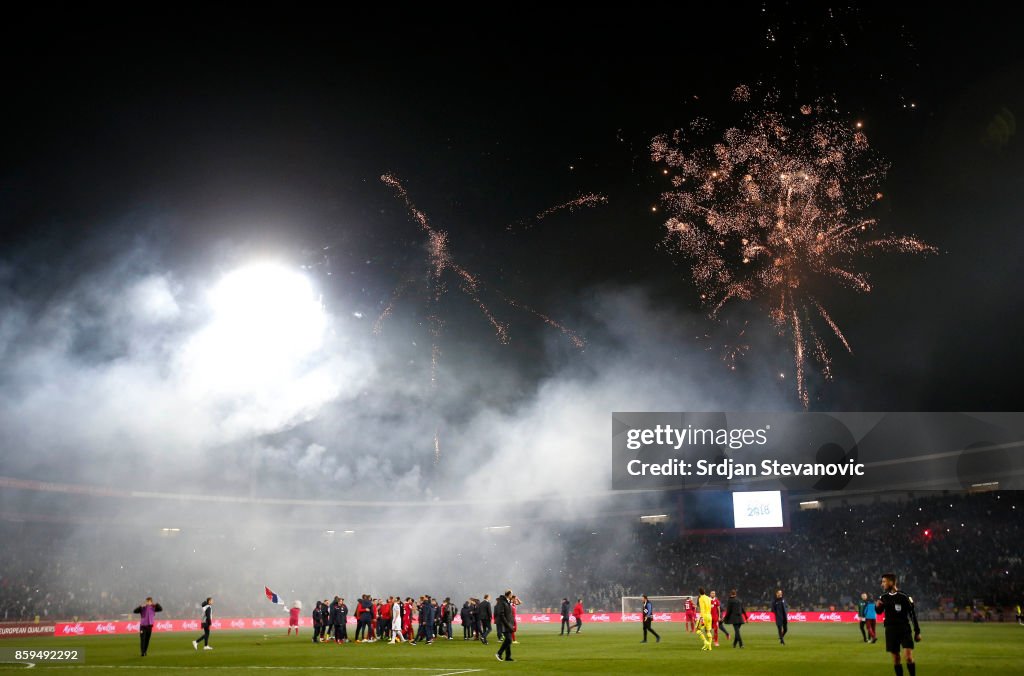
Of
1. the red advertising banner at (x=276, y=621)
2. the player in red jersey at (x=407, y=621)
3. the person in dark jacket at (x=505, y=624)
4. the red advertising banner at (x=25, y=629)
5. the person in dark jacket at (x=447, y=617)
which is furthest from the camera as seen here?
the red advertising banner at (x=276, y=621)

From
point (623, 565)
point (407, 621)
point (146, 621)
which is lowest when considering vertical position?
point (407, 621)

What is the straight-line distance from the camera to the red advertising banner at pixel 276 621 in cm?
4074

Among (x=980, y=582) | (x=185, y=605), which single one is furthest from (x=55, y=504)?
(x=980, y=582)

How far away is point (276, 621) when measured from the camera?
166ft

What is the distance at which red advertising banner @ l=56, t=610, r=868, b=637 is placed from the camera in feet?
134

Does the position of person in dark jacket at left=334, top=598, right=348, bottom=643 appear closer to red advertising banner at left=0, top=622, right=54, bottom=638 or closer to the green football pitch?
the green football pitch

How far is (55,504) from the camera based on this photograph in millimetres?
55000

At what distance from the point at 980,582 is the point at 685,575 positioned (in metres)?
20.9

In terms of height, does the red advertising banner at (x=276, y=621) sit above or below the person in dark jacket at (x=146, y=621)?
below

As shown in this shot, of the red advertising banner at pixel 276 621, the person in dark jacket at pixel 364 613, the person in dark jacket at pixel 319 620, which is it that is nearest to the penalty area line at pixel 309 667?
the person in dark jacket at pixel 364 613

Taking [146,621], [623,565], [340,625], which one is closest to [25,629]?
[340,625]

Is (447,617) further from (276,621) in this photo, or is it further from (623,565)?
(623,565)

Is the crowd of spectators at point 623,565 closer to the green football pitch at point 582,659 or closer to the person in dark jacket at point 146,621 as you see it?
the green football pitch at point 582,659

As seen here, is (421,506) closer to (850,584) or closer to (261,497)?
(261,497)
